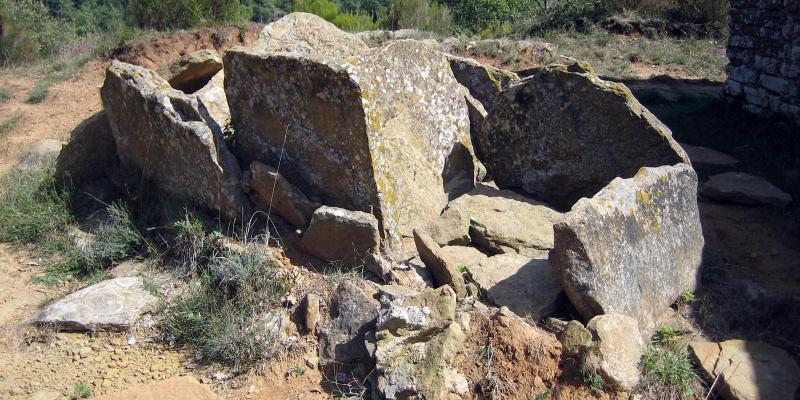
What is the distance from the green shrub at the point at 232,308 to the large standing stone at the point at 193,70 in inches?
114

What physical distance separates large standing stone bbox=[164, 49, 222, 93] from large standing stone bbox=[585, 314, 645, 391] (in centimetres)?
477

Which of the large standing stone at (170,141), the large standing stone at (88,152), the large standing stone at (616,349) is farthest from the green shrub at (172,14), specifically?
the large standing stone at (616,349)

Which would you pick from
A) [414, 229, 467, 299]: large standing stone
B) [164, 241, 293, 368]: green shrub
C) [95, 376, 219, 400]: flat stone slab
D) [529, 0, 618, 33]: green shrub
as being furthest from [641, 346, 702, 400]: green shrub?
[529, 0, 618, 33]: green shrub

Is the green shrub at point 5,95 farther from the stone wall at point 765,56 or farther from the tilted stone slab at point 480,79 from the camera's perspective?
the stone wall at point 765,56

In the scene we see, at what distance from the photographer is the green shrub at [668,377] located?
350cm

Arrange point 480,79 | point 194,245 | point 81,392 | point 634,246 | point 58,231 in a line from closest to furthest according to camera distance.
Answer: point 81,392, point 634,246, point 194,245, point 58,231, point 480,79

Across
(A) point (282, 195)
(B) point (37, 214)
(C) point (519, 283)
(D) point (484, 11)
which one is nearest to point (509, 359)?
(C) point (519, 283)

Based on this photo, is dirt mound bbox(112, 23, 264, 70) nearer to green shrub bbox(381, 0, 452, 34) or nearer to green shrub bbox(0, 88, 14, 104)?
green shrub bbox(0, 88, 14, 104)

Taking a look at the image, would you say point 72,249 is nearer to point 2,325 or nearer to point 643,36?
point 2,325

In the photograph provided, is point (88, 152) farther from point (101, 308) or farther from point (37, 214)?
point (101, 308)

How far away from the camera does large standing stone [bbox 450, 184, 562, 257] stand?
15.2 ft

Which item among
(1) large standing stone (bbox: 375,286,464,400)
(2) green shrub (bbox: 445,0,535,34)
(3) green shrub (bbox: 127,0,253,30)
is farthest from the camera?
(2) green shrub (bbox: 445,0,535,34)

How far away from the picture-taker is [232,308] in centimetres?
420

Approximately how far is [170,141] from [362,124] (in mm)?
1707
